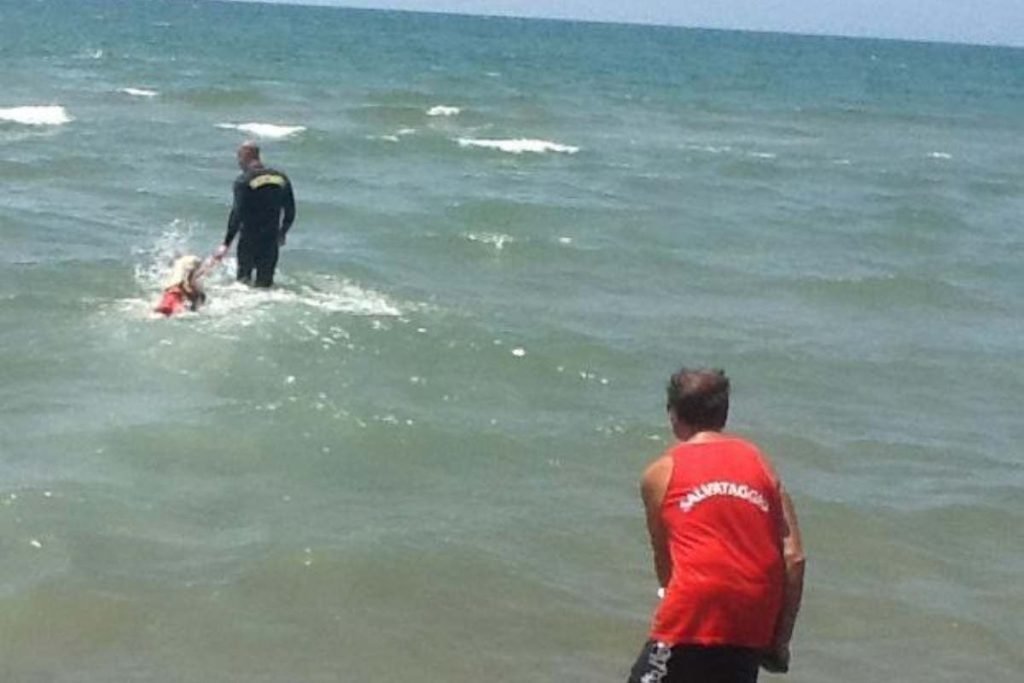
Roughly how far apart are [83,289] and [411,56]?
6112cm

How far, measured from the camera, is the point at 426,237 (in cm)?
1833

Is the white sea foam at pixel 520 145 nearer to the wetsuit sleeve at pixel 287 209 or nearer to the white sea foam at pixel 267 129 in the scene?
the white sea foam at pixel 267 129

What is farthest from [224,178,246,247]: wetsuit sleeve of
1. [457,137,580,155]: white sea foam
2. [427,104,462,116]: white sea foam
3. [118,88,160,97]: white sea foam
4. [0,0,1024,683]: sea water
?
[118,88,160,97]: white sea foam

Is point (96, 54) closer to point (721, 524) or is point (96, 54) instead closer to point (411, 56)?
point (411, 56)

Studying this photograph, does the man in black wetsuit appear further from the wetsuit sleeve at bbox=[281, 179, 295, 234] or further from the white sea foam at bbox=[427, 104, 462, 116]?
the white sea foam at bbox=[427, 104, 462, 116]

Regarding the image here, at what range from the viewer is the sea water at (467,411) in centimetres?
754

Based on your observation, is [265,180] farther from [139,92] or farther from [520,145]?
[139,92]

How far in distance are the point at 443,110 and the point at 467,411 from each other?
30.1 metres

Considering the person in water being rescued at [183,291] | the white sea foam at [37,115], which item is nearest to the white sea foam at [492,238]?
the person in water being rescued at [183,291]

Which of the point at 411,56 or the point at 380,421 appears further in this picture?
the point at 411,56

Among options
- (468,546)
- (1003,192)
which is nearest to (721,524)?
(468,546)

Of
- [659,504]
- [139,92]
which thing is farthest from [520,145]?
[659,504]

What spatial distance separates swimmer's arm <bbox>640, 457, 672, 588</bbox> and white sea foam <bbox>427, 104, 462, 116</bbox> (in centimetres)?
3437

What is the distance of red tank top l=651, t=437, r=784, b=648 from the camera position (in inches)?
183
